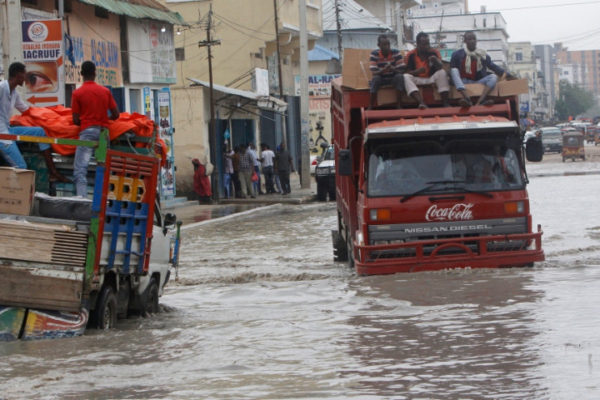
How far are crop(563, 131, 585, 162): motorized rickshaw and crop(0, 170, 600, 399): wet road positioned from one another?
148ft

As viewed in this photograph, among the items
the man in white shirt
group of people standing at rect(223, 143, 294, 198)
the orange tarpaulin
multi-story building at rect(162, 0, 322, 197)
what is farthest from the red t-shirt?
multi-story building at rect(162, 0, 322, 197)

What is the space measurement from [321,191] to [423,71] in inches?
855

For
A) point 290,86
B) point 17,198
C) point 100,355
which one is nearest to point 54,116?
point 17,198

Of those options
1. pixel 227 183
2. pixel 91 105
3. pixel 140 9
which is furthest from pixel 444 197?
pixel 227 183

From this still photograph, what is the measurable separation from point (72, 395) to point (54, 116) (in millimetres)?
4420

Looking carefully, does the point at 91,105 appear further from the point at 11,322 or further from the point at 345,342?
the point at 345,342

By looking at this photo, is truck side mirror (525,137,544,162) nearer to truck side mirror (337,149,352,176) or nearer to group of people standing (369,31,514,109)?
group of people standing (369,31,514,109)

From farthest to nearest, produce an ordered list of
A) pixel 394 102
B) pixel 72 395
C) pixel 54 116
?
pixel 394 102 < pixel 54 116 < pixel 72 395

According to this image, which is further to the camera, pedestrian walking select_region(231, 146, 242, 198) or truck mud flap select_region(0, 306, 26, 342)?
pedestrian walking select_region(231, 146, 242, 198)

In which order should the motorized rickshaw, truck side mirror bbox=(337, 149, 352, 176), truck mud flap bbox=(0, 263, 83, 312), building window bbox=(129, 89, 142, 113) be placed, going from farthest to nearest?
the motorized rickshaw, building window bbox=(129, 89, 142, 113), truck side mirror bbox=(337, 149, 352, 176), truck mud flap bbox=(0, 263, 83, 312)

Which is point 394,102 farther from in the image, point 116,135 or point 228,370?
point 228,370

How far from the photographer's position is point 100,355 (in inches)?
366

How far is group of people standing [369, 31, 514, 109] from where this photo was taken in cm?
1439

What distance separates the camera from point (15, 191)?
9.83 meters
